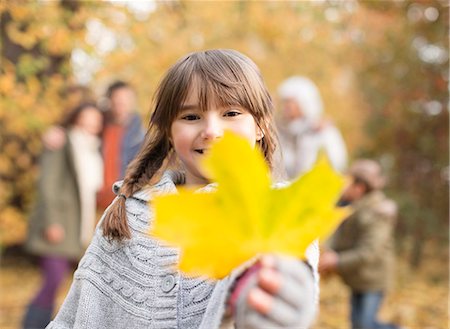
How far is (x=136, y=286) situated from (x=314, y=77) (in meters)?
8.44

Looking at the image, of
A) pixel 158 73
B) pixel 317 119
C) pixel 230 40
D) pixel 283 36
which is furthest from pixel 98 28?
pixel 283 36

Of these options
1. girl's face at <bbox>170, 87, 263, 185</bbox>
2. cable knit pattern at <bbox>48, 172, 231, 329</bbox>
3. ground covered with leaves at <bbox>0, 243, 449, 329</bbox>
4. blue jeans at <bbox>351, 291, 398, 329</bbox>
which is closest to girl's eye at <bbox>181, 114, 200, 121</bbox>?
girl's face at <bbox>170, 87, 263, 185</bbox>

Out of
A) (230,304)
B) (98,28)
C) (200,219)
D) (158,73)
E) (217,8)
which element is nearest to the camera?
(200,219)

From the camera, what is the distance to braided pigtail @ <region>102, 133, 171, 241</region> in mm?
1824

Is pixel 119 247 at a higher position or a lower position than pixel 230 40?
lower

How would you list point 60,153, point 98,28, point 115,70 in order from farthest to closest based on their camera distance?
point 115,70 → point 98,28 → point 60,153

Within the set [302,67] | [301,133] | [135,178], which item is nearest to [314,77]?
[302,67]

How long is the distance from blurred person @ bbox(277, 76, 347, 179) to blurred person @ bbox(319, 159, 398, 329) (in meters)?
0.35

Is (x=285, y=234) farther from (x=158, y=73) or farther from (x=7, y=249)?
(x=7, y=249)

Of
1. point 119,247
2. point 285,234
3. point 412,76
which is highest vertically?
point 412,76

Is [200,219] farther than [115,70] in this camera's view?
No

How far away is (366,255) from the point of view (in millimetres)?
4715

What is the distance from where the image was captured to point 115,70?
22.2 ft

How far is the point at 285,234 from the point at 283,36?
8475 mm
